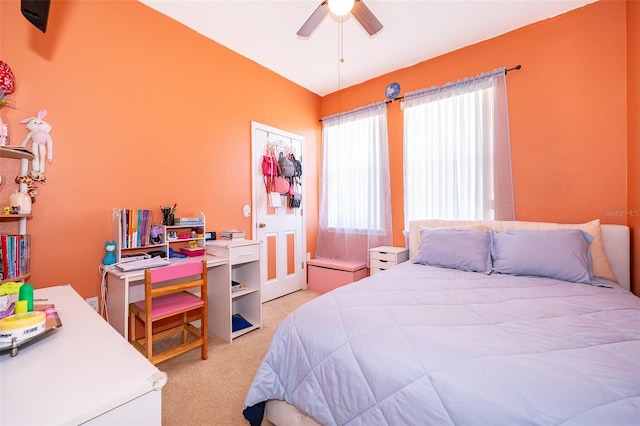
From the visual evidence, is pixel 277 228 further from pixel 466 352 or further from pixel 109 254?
pixel 466 352

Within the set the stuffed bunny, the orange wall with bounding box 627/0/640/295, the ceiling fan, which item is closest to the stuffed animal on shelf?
the stuffed bunny

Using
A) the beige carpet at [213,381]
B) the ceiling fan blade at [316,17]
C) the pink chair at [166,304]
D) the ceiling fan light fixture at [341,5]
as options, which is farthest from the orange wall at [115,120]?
the ceiling fan light fixture at [341,5]

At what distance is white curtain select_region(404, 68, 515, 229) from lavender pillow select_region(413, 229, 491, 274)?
0.57 metres

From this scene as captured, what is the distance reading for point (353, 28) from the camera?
2.58m

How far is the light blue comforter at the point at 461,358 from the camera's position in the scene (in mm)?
757

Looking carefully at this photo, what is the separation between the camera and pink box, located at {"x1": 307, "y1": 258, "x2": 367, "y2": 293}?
11.2 ft

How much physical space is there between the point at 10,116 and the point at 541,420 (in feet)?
9.59

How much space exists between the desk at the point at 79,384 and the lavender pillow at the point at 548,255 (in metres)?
2.27

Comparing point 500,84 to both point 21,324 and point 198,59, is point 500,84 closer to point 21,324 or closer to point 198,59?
point 198,59

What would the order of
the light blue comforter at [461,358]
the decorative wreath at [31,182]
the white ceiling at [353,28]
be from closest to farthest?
the light blue comforter at [461,358], the decorative wreath at [31,182], the white ceiling at [353,28]

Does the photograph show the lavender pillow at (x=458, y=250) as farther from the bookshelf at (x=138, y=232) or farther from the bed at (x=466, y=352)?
the bookshelf at (x=138, y=232)

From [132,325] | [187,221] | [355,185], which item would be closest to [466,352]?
[132,325]

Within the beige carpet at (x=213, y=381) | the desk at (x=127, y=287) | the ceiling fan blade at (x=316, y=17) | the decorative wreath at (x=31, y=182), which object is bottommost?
the beige carpet at (x=213, y=381)

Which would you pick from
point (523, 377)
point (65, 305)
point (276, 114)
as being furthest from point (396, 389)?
point (276, 114)
